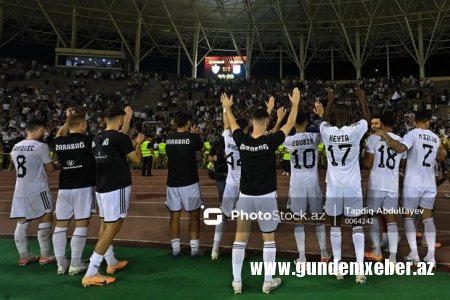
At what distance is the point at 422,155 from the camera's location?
5.02 metres

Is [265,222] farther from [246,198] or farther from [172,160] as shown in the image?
[172,160]

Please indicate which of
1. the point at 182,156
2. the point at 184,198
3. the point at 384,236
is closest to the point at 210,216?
the point at 184,198

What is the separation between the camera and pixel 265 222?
4.25m

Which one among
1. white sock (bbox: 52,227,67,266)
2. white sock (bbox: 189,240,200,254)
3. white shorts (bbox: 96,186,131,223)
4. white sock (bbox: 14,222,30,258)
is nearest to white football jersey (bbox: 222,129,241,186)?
white sock (bbox: 189,240,200,254)

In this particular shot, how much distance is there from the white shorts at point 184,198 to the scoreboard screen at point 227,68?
125ft

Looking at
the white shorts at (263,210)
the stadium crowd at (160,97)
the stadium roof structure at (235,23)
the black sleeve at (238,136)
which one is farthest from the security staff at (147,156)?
the stadium roof structure at (235,23)

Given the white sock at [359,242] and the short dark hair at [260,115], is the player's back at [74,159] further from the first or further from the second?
the white sock at [359,242]

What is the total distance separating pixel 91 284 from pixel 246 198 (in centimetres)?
210

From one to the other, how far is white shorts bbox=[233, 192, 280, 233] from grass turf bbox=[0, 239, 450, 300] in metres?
0.77

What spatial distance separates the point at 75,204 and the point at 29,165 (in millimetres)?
932

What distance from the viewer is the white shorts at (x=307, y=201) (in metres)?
4.99

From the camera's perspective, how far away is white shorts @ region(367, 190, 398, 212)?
498 cm

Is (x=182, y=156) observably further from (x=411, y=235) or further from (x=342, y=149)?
(x=411, y=235)

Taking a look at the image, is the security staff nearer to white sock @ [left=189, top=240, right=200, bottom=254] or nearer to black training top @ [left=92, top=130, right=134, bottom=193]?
white sock @ [left=189, top=240, right=200, bottom=254]
